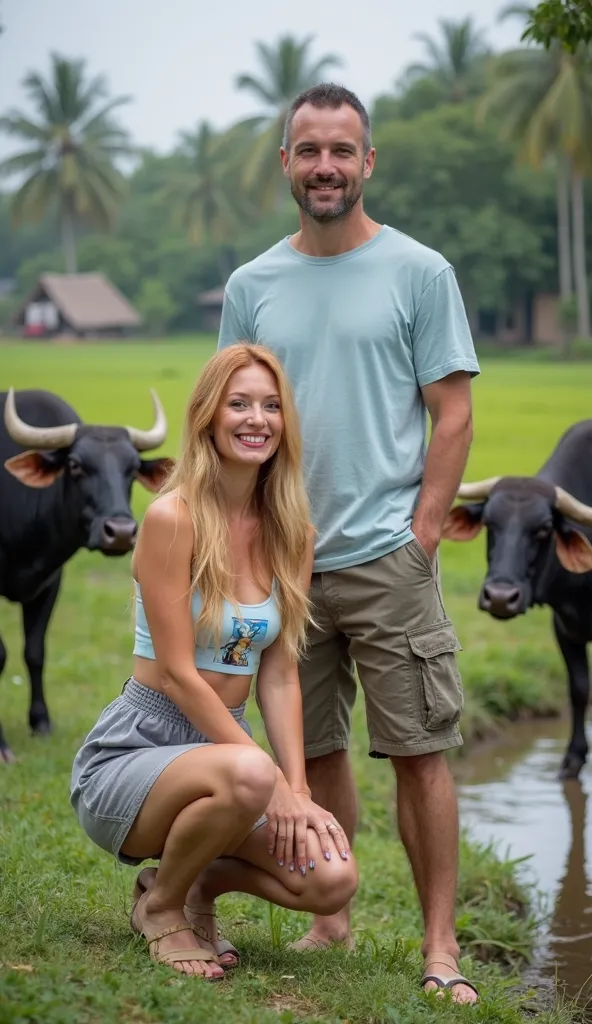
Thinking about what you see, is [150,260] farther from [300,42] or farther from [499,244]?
[499,244]

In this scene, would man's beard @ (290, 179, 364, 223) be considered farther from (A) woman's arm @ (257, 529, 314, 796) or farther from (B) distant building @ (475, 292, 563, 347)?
(B) distant building @ (475, 292, 563, 347)

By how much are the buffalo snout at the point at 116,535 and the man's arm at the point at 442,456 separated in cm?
224

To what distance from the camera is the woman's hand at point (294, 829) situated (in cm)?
287

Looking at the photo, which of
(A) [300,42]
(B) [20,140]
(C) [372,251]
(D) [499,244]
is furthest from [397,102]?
(C) [372,251]

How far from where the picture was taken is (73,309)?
36.8 ft

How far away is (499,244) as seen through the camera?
36.5 ft

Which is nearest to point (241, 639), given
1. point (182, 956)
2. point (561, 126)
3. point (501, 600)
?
point (182, 956)

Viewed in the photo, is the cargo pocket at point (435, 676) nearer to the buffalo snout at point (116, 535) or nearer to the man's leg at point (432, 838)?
the man's leg at point (432, 838)

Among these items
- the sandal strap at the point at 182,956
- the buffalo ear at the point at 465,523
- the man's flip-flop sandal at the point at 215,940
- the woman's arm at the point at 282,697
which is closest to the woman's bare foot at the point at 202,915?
the man's flip-flop sandal at the point at 215,940

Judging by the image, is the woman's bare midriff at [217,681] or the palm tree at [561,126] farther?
the palm tree at [561,126]

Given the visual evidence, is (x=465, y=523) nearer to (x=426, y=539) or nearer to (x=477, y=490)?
Result: (x=477, y=490)

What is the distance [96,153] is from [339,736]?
9198 millimetres

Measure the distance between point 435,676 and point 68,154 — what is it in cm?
993

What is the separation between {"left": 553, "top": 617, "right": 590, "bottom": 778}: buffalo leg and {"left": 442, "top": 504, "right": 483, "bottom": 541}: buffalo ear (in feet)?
2.20
